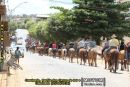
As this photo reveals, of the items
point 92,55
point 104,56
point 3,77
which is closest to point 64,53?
point 92,55

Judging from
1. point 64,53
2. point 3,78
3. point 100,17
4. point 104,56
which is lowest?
point 64,53

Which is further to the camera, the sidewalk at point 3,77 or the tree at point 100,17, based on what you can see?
the tree at point 100,17

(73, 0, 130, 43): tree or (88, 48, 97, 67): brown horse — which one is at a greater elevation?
(73, 0, 130, 43): tree

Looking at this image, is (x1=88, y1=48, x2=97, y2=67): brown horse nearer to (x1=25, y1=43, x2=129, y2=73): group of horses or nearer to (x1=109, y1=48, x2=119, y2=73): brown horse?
(x1=25, y1=43, x2=129, y2=73): group of horses

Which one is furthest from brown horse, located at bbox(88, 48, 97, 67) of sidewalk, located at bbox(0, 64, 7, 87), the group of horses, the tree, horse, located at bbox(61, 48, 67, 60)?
the tree

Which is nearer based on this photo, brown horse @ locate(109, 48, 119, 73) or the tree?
brown horse @ locate(109, 48, 119, 73)

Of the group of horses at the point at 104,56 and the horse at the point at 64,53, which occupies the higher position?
the group of horses at the point at 104,56

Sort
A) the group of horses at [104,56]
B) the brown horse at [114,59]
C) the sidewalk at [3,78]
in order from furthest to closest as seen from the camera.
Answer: the group of horses at [104,56] → the brown horse at [114,59] → the sidewalk at [3,78]

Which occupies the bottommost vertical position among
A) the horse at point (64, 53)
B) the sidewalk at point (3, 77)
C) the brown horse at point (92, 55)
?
the horse at point (64, 53)

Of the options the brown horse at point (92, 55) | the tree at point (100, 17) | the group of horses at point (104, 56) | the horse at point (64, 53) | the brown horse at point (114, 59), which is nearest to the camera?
the brown horse at point (114, 59)

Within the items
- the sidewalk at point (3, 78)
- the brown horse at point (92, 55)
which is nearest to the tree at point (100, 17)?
the brown horse at point (92, 55)

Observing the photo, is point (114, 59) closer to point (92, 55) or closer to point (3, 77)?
point (92, 55)

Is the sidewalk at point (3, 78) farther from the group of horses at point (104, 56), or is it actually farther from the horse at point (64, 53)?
the horse at point (64, 53)

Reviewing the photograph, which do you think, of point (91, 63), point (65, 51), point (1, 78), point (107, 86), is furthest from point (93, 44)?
point (107, 86)
